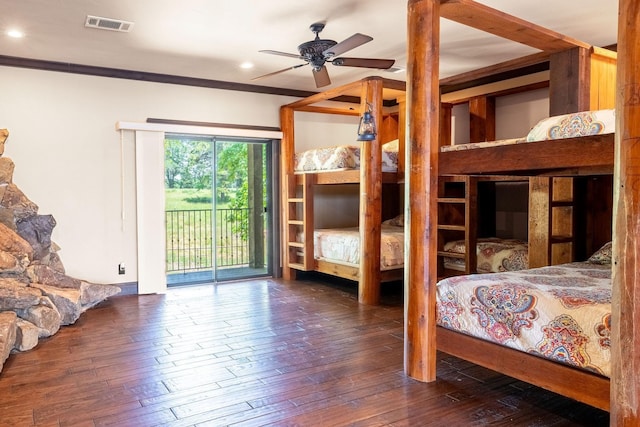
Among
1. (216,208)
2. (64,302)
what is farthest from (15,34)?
(216,208)

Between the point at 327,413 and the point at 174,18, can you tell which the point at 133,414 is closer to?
the point at 327,413

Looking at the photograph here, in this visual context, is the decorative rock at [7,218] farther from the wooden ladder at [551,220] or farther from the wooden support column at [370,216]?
the wooden ladder at [551,220]

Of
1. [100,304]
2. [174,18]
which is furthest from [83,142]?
[174,18]

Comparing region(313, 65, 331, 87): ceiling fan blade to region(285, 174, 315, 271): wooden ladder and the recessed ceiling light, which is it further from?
the recessed ceiling light

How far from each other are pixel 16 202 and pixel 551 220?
4971 millimetres

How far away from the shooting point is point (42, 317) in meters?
3.88

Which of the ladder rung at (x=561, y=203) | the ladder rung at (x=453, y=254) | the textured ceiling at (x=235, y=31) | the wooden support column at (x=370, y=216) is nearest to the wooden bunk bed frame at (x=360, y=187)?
the wooden support column at (x=370, y=216)

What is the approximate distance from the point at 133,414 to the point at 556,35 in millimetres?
3852

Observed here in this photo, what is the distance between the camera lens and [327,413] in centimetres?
255

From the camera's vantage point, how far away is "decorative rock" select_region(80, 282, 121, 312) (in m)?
4.76

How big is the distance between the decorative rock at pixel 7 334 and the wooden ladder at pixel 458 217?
13.0 ft

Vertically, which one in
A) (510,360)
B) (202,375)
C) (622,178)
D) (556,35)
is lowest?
(202,375)

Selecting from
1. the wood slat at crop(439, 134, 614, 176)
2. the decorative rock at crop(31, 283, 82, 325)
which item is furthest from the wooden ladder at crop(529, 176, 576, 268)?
the decorative rock at crop(31, 283, 82, 325)

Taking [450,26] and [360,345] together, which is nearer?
[360,345]
